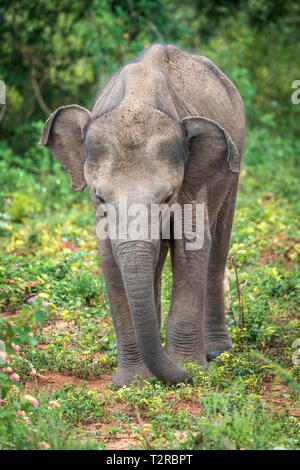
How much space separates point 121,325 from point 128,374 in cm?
34

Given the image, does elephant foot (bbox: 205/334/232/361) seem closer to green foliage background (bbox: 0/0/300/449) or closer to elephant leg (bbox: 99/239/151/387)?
green foliage background (bbox: 0/0/300/449)

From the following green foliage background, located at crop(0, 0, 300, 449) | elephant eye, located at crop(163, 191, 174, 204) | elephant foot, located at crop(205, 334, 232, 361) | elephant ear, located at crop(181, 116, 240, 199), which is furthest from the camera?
elephant foot, located at crop(205, 334, 232, 361)

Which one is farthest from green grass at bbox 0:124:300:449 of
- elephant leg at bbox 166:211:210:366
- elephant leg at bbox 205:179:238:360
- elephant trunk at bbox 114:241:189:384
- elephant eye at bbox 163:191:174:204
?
elephant eye at bbox 163:191:174:204

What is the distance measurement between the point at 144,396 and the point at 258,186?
679 centimetres

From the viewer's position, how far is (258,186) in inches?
442

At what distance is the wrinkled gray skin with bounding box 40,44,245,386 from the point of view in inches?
188

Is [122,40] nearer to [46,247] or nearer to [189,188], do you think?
[46,247]

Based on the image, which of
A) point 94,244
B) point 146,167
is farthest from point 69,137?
point 94,244

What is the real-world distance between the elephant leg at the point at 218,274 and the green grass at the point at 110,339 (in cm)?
12

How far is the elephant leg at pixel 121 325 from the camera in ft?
17.4

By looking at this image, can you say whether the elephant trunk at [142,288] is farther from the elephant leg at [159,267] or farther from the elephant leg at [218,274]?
the elephant leg at [218,274]

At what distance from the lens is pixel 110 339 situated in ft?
19.5

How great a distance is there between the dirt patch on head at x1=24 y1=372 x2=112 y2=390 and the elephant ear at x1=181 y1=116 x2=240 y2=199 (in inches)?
57.2
